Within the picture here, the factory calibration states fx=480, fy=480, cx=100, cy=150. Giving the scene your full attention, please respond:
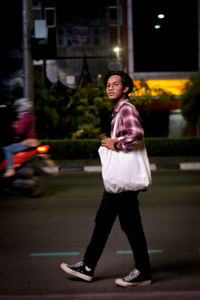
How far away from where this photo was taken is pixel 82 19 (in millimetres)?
34656

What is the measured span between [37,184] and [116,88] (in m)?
5.29

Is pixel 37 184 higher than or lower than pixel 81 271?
lower

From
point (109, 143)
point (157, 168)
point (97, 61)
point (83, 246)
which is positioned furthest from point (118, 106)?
point (97, 61)

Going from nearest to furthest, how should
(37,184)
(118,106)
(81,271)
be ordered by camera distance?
(118,106)
(81,271)
(37,184)

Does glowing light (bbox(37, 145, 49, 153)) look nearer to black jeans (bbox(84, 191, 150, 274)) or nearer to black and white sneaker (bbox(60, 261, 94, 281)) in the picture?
black and white sneaker (bbox(60, 261, 94, 281))

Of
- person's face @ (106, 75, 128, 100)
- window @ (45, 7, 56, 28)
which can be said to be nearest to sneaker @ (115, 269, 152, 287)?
person's face @ (106, 75, 128, 100)

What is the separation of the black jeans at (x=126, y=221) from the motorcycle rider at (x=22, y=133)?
4583 millimetres

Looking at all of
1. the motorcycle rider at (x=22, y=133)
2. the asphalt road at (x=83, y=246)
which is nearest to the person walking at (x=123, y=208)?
the asphalt road at (x=83, y=246)

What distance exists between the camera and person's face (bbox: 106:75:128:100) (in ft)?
12.1

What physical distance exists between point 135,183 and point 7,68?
31.1 meters

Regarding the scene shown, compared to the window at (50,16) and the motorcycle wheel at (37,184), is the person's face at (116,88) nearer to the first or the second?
the motorcycle wheel at (37,184)

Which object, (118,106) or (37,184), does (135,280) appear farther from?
(37,184)

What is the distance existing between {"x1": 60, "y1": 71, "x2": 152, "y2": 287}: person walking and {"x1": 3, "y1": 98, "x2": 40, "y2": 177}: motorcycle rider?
14.9 feet

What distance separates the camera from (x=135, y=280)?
3760 millimetres
